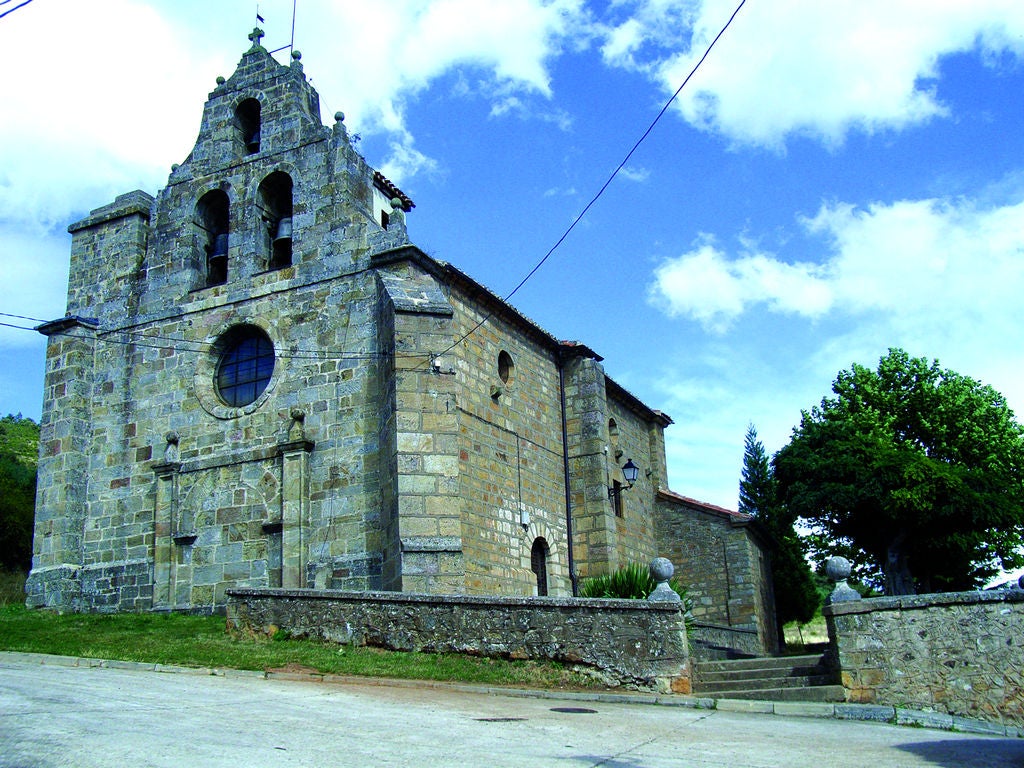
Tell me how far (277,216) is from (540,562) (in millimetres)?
9640

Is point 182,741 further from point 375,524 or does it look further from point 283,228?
point 283,228

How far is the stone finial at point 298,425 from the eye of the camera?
18.8 m

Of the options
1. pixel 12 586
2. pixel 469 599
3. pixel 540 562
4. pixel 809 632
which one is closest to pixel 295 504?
pixel 469 599

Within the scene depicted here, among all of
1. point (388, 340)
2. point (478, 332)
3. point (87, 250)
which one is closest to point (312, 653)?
point (388, 340)

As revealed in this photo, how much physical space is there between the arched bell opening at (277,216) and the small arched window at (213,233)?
898mm

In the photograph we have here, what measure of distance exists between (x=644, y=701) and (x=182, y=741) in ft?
21.7

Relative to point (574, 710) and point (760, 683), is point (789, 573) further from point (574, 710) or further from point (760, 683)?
point (574, 710)

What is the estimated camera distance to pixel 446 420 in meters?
17.6

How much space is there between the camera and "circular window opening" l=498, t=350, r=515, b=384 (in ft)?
71.7

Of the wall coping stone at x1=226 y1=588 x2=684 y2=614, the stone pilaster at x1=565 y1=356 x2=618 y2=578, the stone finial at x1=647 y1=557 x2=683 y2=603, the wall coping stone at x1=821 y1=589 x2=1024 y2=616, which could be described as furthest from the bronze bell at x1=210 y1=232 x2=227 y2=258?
the wall coping stone at x1=821 y1=589 x2=1024 y2=616

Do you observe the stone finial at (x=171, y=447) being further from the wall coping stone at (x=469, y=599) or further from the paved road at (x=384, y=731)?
the paved road at (x=384, y=731)

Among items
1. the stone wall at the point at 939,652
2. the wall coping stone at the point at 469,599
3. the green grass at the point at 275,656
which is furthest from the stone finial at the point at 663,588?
the stone wall at the point at 939,652

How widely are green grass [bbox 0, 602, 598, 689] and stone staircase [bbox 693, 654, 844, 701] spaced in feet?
8.12

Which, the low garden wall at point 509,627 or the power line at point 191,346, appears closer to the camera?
the low garden wall at point 509,627
